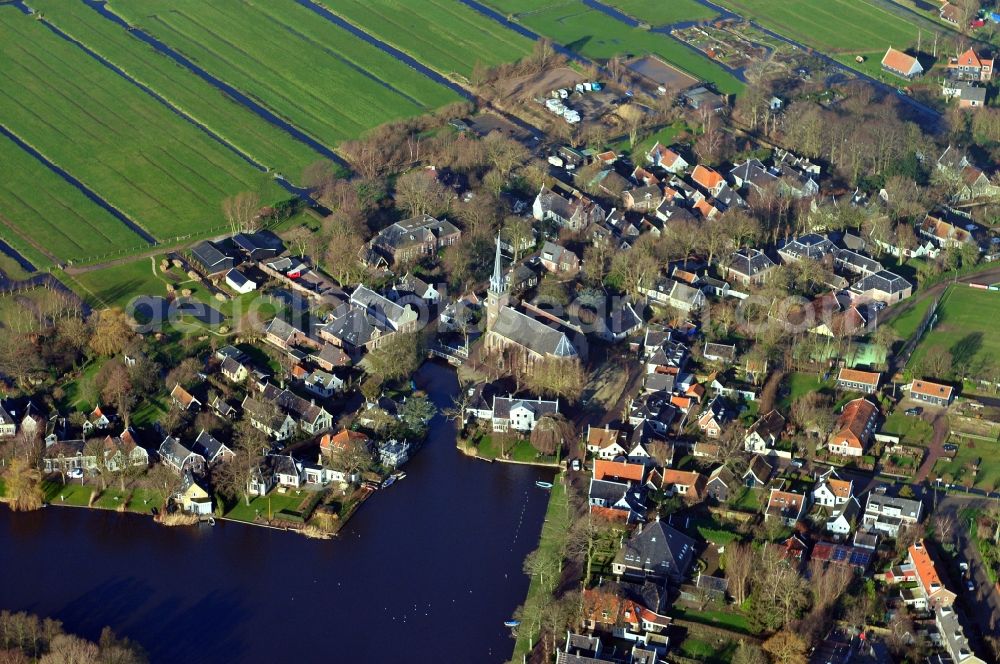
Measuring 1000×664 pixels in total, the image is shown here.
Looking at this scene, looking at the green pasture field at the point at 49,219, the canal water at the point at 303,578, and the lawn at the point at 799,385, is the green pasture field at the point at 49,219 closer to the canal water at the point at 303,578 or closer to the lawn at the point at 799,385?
the canal water at the point at 303,578

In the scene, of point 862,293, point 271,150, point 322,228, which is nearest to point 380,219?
point 322,228

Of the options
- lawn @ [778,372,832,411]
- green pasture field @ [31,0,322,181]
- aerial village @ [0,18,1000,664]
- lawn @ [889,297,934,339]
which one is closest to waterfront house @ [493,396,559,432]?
aerial village @ [0,18,1000,664]

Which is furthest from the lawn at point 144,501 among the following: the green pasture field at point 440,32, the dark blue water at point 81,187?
the green pasture field at point 440,32

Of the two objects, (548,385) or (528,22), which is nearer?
(548,385)

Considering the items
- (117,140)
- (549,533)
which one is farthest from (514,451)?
(117,140)

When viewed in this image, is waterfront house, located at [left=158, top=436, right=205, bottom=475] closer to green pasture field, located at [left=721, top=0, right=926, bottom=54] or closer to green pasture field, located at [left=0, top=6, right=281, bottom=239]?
green pasture field, located at [left=0, top=6, right=281, bottom=239]

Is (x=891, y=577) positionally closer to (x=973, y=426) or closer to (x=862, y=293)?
(x=973, y=426)
